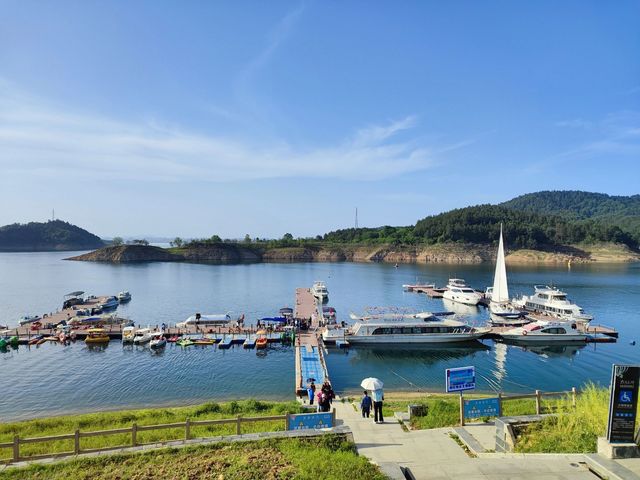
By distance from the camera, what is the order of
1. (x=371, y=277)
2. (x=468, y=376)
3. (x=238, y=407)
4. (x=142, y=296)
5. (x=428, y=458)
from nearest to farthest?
(x=428, y=458) → (x=468, y=376) → (x=238, y=407) → (x=142, y=296) → (x=371, y=277)

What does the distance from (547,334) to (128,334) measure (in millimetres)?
53258

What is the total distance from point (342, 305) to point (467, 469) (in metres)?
69.6

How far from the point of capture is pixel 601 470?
45.0 ft

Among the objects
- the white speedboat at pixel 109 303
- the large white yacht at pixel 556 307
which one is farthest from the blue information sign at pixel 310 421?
the white speedboat at pixel 109 303

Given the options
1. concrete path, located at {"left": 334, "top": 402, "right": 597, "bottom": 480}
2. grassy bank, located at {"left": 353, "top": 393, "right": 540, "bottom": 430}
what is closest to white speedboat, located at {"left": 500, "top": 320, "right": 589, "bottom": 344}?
grassy bank, located at {"left": 353, "top": 393, "right": 540, "bottom": 430}

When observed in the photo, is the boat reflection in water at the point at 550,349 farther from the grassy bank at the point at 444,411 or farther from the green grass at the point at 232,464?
the green grass at the point at 232,464

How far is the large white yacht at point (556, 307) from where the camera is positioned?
64.6 meters

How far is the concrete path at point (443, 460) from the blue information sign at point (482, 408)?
2.04 metres

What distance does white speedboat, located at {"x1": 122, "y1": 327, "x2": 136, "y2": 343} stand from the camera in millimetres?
54094

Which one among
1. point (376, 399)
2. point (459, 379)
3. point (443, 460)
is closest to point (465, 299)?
point (459, 379)

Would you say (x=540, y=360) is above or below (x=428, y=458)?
below

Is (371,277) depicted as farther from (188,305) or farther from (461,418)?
(461,418)

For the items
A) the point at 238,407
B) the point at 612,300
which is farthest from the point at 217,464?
the point at 612,300

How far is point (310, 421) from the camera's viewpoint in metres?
18.5
